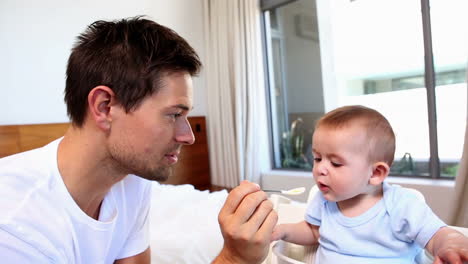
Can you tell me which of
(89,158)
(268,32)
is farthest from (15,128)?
(268,32)

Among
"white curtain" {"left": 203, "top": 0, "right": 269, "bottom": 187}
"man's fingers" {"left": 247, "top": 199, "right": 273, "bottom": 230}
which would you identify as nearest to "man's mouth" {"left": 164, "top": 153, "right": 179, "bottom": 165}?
"man's fingers" {"left": 247, "top": 199, "right": 273, "bottom": 230}

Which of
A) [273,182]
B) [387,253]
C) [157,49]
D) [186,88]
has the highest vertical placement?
A: [157,49]

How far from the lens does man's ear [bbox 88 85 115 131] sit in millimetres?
873

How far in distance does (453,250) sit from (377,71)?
2200 millimetres

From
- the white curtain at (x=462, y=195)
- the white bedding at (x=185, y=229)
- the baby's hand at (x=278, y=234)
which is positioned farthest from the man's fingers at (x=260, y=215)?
the white curtain at (x=462, y=195)

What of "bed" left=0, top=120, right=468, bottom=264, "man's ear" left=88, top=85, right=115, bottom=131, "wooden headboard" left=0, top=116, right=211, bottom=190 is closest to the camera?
"man's ear" left=88, top=85, right=115, bottom=131

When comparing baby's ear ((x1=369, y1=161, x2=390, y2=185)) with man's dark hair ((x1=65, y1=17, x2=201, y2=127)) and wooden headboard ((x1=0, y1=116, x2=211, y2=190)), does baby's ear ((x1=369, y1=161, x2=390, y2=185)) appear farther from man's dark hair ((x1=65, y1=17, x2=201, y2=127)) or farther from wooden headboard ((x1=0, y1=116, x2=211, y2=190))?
wooden headboard ((x1=0, y1=116, x2=211, y2=190))

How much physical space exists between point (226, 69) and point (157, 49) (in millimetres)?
2251

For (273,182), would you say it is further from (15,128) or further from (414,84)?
(15,128)

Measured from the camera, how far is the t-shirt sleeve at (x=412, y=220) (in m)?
0.79

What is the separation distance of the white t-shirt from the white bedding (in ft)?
0.84

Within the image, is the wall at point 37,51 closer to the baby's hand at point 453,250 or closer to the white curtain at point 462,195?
the baby's hand at point 453,250

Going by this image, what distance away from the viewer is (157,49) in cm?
91

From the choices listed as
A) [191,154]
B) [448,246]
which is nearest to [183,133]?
[448,246]
